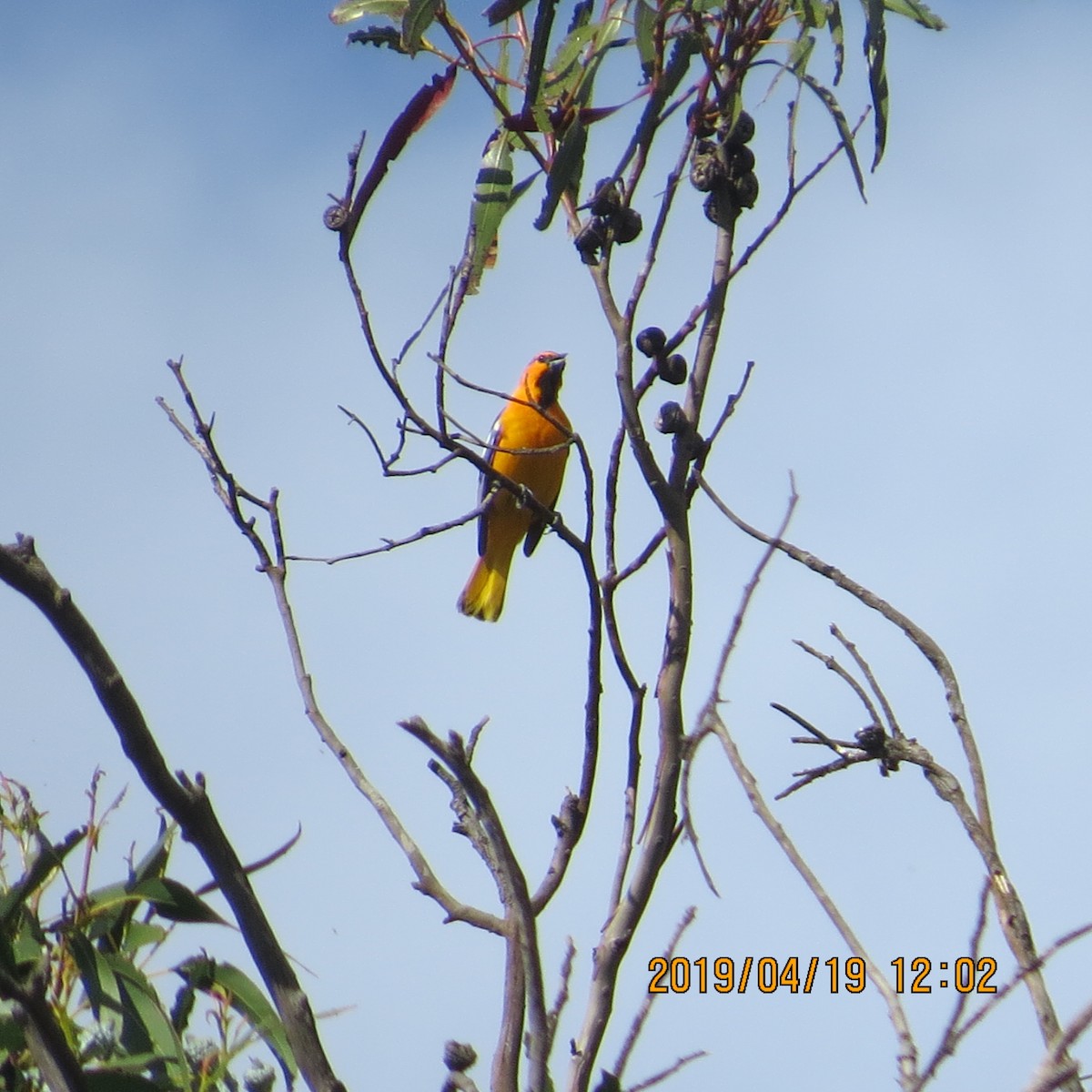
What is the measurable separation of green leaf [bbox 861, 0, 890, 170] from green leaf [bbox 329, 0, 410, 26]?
2.41 feet

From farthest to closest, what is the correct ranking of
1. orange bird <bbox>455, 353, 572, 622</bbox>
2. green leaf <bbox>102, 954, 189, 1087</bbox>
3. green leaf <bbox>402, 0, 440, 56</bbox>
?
orange bird <bbox>455, 353, 572, 622</bbox> < green leaf <bbox>402, 0, 440, 56</bbox> < green leaf <bbox>102, 954, 189, 1087</bbox>

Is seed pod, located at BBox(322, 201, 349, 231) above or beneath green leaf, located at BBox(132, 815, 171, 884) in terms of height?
above

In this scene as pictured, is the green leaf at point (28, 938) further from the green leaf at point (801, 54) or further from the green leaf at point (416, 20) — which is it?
the green leaf at point (801, 54)

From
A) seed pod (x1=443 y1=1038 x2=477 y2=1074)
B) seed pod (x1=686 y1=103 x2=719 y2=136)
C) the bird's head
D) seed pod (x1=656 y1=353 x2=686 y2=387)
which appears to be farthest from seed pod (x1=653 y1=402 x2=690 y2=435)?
the bird's head

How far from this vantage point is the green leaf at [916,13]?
8.23 ft

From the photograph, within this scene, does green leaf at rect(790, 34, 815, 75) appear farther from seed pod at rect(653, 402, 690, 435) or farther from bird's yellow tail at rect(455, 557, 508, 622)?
bird's yellow tail at rect(455, 557, 508, 622)

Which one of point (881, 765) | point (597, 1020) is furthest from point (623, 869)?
point (881, 765)

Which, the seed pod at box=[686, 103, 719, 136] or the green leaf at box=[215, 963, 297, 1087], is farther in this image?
the seed pod at box=[686, 103, 719, 136]


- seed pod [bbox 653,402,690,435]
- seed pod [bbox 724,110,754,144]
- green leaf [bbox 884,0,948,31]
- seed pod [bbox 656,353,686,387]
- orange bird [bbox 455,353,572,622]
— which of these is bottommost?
seed pod [bbox 653,402,690,435]

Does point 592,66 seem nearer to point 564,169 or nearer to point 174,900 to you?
point 564,169

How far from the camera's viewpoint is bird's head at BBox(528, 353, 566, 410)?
22.0 ft

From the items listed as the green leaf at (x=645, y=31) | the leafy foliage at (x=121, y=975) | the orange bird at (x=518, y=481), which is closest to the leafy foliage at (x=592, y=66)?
the green leaf at (x=645, y=31)

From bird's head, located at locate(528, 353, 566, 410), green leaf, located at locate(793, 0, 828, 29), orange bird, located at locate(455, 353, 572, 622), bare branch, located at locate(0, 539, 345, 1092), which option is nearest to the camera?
bare branch, located at locate(0, 539, 345, 1092)

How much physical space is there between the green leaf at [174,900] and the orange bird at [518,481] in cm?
451
